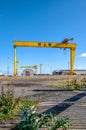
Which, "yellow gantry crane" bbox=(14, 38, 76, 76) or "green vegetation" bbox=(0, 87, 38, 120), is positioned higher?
"yellow gantry crane" bbox=(14, 38, 76, 76)

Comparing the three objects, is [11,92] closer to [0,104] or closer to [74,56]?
[0,104]

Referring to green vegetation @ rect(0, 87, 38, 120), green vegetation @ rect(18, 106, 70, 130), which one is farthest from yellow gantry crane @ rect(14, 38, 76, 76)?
green vegetation @ rect(18, 106, 70, 130)

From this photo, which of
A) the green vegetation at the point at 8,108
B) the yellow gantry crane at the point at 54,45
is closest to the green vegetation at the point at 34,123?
the green vegetation at the point at 8,108

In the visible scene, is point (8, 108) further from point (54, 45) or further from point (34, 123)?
point (54, 45)

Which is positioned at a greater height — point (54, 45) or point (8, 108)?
A: point (54, 45)

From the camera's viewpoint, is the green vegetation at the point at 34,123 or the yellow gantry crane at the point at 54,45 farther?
the yellow gantry crane at the point at 54,45

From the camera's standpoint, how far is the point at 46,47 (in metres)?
51.0

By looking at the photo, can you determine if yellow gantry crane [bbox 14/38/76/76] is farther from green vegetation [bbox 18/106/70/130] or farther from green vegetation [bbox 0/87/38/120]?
green vegetation [bbox 18/106/70/130]

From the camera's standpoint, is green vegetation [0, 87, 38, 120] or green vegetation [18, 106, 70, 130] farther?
green vegetation [0, 87, 38, 120]

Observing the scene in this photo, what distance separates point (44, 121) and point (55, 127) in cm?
48

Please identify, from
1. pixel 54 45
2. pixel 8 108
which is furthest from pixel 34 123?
pixel 54 45

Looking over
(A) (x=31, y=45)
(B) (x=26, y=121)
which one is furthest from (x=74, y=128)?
(A) (x=31, y=45)

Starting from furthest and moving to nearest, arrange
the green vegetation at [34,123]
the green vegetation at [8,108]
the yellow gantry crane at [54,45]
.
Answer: the yellow gantry crane at [54,45] → the green vegetation at [8,108] → the green vegetation at [34,123]

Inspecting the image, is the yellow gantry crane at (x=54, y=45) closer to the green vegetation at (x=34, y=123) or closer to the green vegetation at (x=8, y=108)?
the green vegetation at (x=8, y=108)
